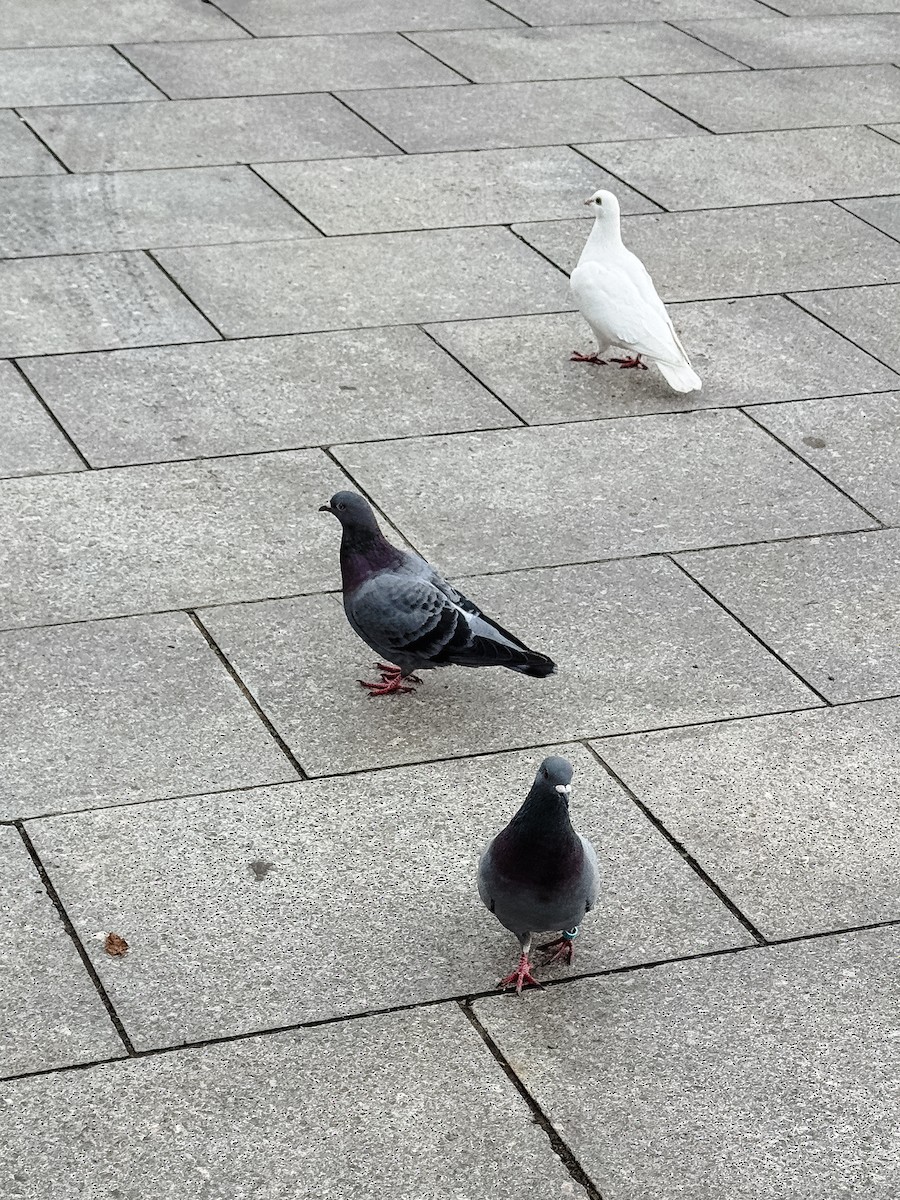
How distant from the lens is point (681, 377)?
784 cm

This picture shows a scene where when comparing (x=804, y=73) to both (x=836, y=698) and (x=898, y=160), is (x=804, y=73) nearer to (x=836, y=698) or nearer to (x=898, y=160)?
(x=898, y=160)

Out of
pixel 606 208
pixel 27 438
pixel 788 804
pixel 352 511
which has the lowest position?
pixel 27 438

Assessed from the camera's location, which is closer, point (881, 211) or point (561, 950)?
point (561, 950)

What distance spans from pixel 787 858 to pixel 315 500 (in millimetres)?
2682

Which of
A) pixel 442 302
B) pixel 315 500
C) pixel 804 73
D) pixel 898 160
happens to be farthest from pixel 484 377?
pixel 804 73

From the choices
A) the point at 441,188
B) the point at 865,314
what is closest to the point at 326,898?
the point at 865,314

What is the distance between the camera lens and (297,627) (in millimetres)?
6152

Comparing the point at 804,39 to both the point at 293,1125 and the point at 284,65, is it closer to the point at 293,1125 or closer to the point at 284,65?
the point at 284,65

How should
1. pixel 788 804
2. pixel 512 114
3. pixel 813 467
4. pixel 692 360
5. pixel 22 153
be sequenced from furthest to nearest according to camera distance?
pixel 512 114 < pixel 22 153 < pixel 692 360 < pixel 813 467 < pixel 788 804

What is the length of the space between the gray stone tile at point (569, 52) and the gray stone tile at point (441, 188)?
1634 millimetres

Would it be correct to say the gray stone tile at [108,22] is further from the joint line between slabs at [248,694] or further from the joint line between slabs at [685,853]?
the joint line between slabs at [685,853]

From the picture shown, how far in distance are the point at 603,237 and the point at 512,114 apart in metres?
3.31

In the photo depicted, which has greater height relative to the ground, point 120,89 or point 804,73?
point 804,73

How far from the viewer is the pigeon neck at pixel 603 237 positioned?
8.15 metres
